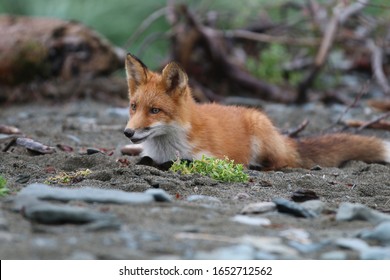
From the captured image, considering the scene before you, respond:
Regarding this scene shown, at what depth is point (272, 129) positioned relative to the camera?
6.87m

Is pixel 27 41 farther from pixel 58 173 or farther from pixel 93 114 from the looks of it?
pixel 58 173

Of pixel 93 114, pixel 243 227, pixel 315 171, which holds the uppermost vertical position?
pixel 243 227

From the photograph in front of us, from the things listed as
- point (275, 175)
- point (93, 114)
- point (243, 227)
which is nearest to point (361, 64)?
point (93, 114)

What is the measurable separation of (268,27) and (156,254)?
30.3ft

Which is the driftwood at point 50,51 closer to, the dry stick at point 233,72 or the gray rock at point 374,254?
the dry stick at point 233,72

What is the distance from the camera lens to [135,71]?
21.1 feet

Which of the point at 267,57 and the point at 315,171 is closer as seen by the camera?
the point at 315,171

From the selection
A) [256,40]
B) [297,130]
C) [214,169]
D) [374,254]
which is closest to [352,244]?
[374,254]

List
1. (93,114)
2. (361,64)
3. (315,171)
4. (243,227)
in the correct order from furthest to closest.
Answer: (361,64)
(93,114)
(315,171)
(243,227)

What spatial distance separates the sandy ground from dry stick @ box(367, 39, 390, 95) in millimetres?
2186

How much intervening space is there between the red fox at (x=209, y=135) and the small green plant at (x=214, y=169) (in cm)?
41

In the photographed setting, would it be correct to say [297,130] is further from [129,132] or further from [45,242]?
[45,242]

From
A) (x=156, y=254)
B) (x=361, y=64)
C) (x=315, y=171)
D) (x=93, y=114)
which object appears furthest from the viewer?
(x=361, y=64)

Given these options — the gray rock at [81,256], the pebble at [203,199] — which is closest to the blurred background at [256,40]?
the pebble at [203,199]
